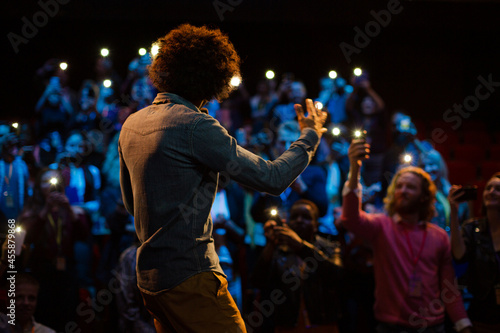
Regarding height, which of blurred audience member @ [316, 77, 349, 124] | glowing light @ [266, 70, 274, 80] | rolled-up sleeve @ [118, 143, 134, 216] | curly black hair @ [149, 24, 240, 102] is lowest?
rolled-up sleeve @ [118, 143, 134, 216]

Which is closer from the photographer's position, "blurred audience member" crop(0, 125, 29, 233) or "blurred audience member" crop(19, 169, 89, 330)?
"blurred audience member" crop(19, 169, 89, 330)

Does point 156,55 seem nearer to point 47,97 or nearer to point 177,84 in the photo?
point 177,84

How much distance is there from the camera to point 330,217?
426 centimetres

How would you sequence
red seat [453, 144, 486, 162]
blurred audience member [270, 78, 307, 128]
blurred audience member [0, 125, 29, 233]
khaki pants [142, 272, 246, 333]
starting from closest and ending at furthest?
khaki pants [142, 272, 246, 333] → blurred audience member [0, 125, 29, 233] → blurred audience member [270, 78, 307, 128] → red seat [453, 144, 486, 162]

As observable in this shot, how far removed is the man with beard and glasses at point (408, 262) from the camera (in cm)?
260

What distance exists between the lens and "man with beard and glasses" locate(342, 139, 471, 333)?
2.60 metres

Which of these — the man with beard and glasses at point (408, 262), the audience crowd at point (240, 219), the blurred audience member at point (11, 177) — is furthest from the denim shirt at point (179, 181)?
the blurred audience member at point (11, 177)

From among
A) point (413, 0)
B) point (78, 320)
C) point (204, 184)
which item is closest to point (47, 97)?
point (78, 320)

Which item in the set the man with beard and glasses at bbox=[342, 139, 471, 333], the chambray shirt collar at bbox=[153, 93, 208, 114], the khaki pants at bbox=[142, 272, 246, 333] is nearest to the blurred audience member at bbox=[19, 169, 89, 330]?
the man with beard and glasses at bbox=[342, 139, 471, 333]

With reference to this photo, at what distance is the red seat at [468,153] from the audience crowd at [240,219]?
689mm

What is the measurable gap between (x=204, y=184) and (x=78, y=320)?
2.50 metres

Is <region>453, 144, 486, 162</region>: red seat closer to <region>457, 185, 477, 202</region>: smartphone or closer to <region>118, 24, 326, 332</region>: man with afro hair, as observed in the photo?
<region>457, 185, 477, 202</region>: smartphone

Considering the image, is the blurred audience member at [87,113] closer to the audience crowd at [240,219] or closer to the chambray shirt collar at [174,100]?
the audience crowd at [240,219]

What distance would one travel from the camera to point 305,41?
21.6 feet
